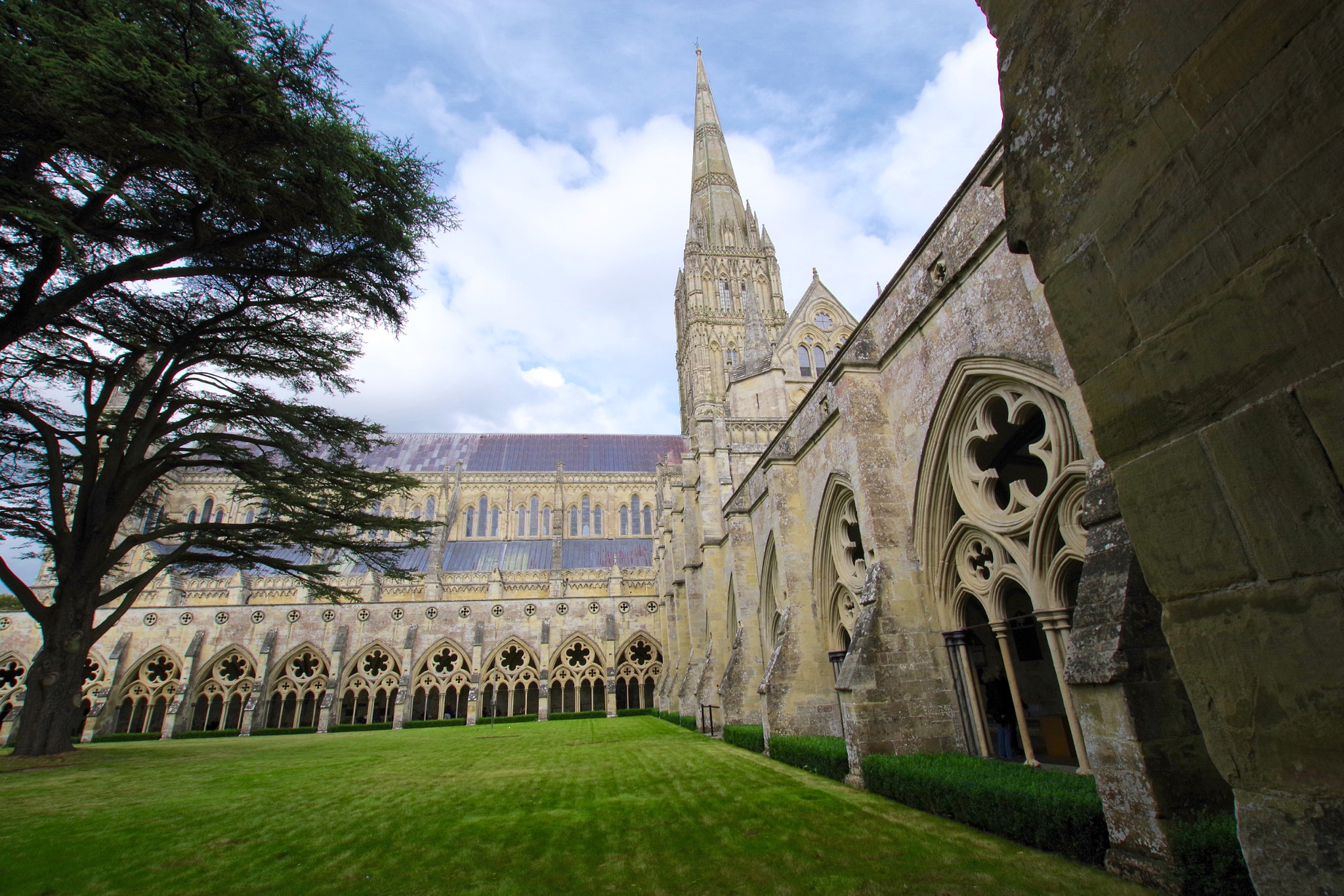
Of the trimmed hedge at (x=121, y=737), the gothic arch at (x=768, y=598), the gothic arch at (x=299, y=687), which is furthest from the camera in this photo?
the gothic arch at (x=299, y=687)

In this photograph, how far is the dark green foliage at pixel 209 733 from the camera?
2477 cm

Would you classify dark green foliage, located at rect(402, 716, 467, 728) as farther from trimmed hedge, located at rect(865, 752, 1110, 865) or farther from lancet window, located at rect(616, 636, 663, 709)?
trimmed hedge, located at rect(865, 752, 1110, 865)

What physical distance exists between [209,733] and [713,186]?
43.5 meters

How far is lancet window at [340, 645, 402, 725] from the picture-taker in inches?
1081

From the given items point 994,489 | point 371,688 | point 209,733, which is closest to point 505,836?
point 994,489

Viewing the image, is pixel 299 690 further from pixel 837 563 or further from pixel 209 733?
pixel 837 563

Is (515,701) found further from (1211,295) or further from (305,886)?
(1211,295)

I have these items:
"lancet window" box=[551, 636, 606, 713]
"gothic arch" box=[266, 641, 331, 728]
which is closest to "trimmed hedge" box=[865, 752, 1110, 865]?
"lancet window" box=[551, 636, 606, 713]

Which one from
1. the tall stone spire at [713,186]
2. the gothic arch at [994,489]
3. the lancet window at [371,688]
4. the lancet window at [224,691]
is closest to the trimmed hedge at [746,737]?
the gothic arch at [994,489]

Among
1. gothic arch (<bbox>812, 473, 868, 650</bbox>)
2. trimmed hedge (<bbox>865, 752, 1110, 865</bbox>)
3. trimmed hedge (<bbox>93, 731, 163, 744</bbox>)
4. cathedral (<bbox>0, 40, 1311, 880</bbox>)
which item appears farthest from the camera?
trimmed hedge (<bbox>93, 731, 163, 744</bbox>)

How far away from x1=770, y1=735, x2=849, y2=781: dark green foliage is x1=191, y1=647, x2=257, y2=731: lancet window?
1028 inches

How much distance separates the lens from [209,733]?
2511 cm

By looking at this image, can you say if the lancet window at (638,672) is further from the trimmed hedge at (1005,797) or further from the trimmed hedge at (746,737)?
the trimmed hedge at (1005,797)

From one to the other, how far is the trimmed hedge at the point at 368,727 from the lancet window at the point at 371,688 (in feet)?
1.08
